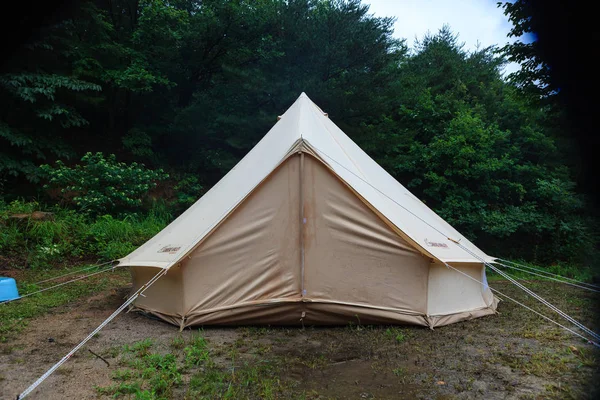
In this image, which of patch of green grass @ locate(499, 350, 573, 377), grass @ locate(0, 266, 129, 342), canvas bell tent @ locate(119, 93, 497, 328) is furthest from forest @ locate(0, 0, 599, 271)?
patch of green grass @ locate(499, 350, 573, 377)

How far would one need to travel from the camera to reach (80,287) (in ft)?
19.0

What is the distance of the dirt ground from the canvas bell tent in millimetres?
164

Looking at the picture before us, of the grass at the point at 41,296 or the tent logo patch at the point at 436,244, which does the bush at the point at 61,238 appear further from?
the tent logo patch at the point at 436,244

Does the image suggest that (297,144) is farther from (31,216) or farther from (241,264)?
(31,216)

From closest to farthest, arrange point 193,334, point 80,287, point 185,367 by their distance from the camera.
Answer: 1. point 185,367
2. point 193,334
3. point 80,287

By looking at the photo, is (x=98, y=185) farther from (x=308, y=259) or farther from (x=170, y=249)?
(x=308, y=259)

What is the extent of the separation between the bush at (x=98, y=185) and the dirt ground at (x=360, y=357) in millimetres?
5369

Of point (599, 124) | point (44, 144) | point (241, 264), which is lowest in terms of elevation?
point (241, 264)

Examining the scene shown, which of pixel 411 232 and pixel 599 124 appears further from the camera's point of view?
pixel 411 232

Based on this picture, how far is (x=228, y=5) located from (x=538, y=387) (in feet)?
41.5

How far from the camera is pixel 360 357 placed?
3.19 m

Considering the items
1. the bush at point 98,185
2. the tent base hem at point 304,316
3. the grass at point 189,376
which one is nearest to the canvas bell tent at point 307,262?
the tent base hem at point 304,316

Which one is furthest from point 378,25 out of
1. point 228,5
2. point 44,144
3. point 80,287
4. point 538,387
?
point 538,387

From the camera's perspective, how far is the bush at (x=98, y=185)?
932cm
